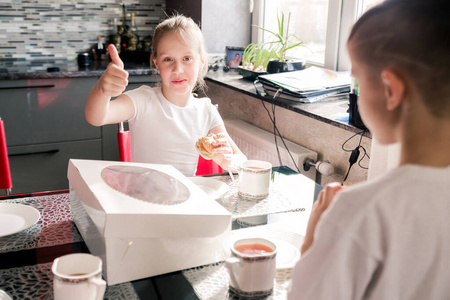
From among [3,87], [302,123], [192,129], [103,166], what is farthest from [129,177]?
[3,87]

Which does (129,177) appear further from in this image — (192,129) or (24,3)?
(24,3)

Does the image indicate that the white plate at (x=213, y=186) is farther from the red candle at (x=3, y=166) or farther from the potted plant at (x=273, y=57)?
the potted plant at (x=273, y=57)

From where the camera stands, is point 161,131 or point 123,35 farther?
point 123,35

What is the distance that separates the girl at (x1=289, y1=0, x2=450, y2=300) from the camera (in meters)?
0.49

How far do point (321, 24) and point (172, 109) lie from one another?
122 centimetres

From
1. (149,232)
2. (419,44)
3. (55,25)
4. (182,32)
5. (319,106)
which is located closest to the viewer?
(419,44)

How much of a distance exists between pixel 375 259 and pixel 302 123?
171cm

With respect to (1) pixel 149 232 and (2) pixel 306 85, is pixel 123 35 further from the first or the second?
(1) pixel 149 232

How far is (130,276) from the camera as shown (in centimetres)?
82

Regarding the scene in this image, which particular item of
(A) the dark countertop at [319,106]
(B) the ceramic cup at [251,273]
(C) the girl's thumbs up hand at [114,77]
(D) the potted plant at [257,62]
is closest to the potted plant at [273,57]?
(D) the potted plant at [257,62]

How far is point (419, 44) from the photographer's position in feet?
1.61

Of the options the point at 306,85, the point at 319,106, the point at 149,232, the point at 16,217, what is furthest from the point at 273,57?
the point at 149,232

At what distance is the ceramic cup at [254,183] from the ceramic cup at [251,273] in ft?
1.33

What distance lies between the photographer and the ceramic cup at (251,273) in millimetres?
781
